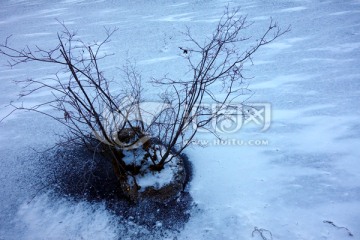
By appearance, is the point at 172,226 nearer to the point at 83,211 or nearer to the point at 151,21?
the point at 83,211

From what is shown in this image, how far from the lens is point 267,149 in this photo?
324 cm

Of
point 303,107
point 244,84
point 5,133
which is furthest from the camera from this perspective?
point 244,84

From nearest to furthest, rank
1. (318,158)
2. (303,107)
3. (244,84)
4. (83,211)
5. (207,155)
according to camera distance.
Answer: (83,211) → (318,158) → (207,155) → (303,107) → (244,84)

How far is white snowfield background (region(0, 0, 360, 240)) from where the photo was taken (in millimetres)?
2578

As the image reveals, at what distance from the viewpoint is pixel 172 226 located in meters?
2.58

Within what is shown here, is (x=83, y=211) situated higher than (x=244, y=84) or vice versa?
(x=244, y=84)

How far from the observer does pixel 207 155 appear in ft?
10.8

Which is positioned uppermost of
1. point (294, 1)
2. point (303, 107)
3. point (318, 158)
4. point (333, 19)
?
point (294, 1)

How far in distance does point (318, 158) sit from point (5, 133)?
4737mm

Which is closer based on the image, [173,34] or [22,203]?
[22,203]

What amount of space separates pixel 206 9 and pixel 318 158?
5.26 m

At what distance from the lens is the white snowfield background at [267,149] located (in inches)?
102

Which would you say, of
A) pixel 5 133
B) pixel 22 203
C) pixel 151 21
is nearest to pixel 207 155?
pixel 22 203

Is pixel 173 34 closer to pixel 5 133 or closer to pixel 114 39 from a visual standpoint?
pixel 114 39
